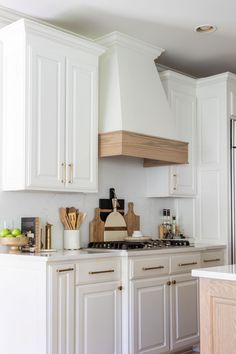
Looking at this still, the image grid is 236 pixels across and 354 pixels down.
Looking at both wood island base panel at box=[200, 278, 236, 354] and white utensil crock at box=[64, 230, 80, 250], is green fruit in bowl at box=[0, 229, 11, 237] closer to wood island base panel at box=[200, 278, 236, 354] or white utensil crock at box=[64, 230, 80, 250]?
white utensil crock at box=[64, 230, 80, 250]

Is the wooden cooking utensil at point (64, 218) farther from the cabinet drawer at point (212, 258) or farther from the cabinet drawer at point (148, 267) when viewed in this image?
the cabinet drawer at point (212, 258)

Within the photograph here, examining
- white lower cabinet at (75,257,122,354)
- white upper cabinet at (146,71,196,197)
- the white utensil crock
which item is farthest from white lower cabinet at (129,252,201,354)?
white upper cabinet at (146,71,196,197)

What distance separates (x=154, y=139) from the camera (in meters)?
4.19

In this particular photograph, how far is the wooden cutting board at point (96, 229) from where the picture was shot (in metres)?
4.22

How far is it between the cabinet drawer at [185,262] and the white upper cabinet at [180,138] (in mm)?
670

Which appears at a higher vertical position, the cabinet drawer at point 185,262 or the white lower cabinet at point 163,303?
the cabinet drawer at point 185,262

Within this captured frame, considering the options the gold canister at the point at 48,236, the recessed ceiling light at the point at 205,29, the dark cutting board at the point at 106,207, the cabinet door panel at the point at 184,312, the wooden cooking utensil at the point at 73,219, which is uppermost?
the recessed ceiling light at the point at 205,29

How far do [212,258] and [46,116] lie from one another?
2081mm

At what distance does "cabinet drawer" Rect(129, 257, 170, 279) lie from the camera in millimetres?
3645

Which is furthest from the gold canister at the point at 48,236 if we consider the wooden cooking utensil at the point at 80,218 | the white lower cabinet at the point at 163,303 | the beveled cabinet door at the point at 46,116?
the white lower cabinet at the point at 163,303

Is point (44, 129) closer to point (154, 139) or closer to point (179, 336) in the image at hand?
point (154, 139)

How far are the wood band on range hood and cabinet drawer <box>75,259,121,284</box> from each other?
35.0 inches

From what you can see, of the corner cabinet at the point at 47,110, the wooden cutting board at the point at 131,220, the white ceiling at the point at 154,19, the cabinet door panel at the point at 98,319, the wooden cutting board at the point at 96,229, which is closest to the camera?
the cabinet door panel at the point at 98,319

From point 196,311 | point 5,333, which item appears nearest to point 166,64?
point 196,311
